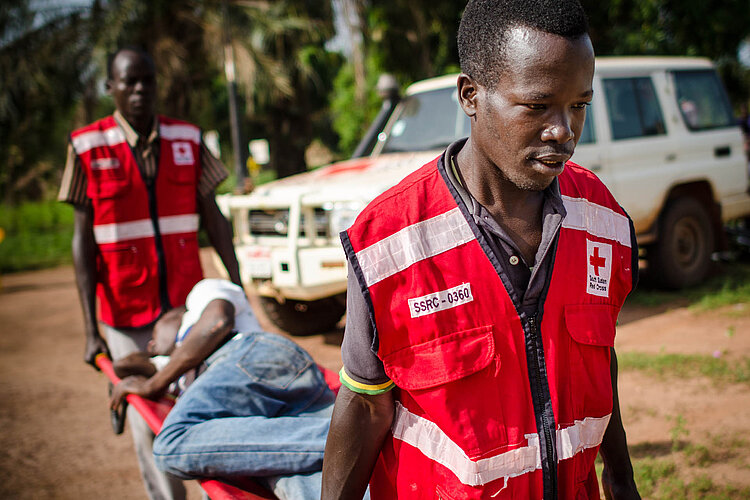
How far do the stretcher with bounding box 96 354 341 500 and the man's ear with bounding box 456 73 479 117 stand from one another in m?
1.35

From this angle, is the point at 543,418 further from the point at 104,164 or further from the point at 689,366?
the point at 689,366

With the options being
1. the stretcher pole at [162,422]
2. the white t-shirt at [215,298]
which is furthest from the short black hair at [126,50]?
the stretcher pole at [162,422]

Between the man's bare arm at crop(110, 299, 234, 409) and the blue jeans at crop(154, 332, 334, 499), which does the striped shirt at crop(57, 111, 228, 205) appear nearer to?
the man's bare arm at crop(110, 299, 234, 409)

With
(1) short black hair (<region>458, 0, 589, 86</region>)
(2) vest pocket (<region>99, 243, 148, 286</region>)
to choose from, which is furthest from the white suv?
(1) short black hair (<region>458, 0, 589, 86</region>)

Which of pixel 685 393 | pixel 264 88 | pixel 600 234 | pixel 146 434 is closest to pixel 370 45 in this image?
pixel 264 88

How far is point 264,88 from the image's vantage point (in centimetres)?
1260

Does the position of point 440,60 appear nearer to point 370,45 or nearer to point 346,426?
point 370,45

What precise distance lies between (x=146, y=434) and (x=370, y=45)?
394 inches

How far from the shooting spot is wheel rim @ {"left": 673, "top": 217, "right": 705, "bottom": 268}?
261 inches

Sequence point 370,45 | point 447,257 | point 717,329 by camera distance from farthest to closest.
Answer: point 370,45 → point 717,329 → point 447,257

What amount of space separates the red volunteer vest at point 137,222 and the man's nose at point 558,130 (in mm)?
2329

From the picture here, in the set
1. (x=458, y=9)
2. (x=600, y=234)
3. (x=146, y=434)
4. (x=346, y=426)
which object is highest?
(x=458, y=9)

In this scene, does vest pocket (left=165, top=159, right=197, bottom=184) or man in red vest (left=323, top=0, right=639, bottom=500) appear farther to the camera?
vest pocket (left=165, top=159, right=197, bottom=184)

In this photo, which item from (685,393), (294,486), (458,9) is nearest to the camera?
(294,486)
